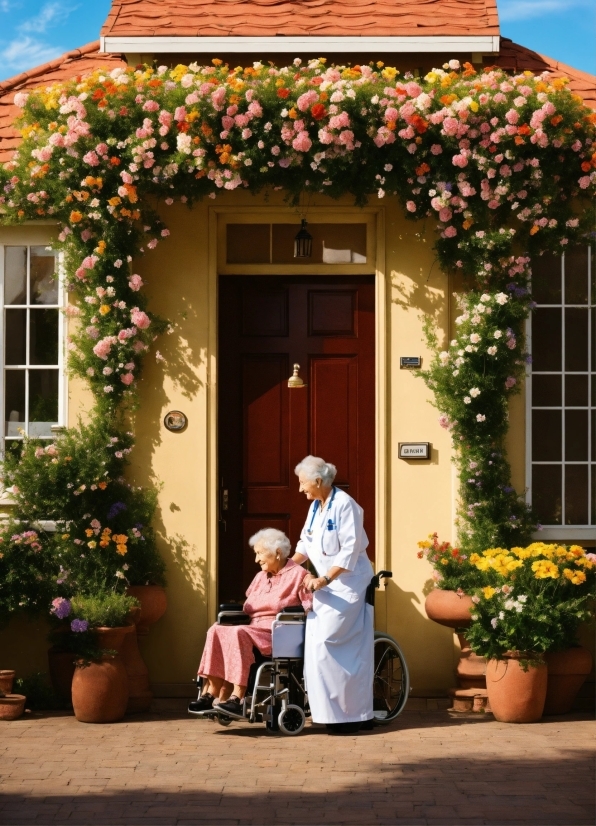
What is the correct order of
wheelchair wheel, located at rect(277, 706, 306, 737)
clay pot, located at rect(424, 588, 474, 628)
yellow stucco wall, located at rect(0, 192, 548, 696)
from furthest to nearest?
1. yellow stucco wall, located at rect(0, 192, 548, 696)
2. clay pot, located at rect(424, 588, 474, 628)
3. wheelchair wheel, located at rect(277, 706, 306, 737)

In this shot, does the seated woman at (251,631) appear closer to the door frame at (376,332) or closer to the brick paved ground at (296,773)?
the brick paved ground at (296,773)

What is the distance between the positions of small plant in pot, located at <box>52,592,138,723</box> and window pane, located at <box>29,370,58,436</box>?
167 centimetres

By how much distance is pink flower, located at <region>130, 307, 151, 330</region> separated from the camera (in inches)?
383

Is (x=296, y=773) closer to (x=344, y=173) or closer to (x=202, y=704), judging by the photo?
(x=202, y=704)

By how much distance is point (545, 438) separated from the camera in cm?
1014

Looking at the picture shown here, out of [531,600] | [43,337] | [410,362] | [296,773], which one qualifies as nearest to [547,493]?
[531,600]

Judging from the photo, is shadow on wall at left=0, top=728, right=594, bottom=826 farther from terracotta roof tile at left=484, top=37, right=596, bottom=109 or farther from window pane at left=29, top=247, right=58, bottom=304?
terracotta roof tile at left=484, top=37, right=596, bottom=109

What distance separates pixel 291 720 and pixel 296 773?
125 centimetres

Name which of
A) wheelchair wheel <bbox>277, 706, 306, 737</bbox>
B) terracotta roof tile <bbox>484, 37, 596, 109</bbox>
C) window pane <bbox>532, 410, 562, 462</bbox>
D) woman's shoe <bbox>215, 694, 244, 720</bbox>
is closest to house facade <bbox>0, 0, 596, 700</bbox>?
window pane <bbox>532, 410, 562, 462</bbox>

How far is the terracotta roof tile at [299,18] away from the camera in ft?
33.1

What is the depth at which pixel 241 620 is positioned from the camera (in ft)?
29.3

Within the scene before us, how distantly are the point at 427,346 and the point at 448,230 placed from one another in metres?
0.93

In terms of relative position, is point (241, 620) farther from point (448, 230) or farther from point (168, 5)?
point (168, 5)

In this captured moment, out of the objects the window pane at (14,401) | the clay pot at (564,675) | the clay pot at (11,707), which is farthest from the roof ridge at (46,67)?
the clay pot at (564,675)
